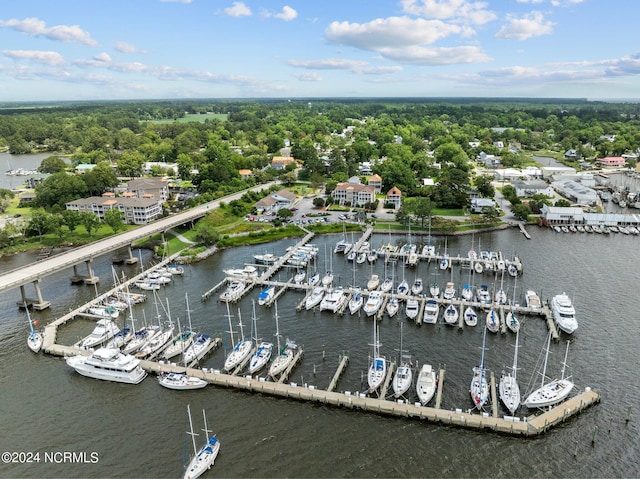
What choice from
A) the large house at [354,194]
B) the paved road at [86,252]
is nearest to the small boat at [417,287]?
the large house at [354,194]

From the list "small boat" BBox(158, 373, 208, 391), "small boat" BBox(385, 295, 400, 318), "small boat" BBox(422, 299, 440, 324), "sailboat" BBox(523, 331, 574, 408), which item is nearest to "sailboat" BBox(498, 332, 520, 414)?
"sailboat" BBox(523, 331, 574, 408)

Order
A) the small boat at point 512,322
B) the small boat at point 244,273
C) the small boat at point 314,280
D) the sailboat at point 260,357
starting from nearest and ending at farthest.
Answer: the sailboat at point 260,357
the small boat at point 512,322
the small boat at point 314,280
the small boat at point 244,273

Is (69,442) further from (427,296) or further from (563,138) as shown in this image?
(563,138)

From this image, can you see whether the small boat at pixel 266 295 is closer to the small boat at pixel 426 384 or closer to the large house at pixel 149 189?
the small boat at pixel 426 384

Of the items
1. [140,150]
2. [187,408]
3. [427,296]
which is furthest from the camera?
[140,150]

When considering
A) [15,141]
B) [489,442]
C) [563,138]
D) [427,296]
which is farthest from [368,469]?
[15,141]

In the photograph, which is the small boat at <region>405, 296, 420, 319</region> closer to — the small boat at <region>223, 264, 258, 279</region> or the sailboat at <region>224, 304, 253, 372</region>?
the sailboat at <region>224, 304, 253, 372</region>
